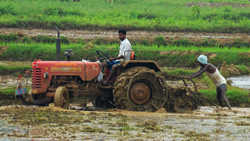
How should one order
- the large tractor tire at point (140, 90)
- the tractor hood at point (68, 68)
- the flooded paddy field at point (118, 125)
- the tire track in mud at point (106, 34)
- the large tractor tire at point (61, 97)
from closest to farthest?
1. the flooded paddy field at point (118, 125)
2. the large tractor tire at point (61, 97)
3. the large tractor tire at point (140, 90)
4. the tractor hood at point (68, 68)
5. the tire track in mud at point (106, 34)

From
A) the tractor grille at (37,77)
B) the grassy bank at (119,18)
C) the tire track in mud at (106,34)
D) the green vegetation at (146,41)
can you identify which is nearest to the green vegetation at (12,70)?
the green vegetation at (146,41)

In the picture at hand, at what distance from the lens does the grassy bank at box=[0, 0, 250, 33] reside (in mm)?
25734

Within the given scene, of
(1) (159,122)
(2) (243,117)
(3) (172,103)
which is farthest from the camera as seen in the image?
(3) (172,103)

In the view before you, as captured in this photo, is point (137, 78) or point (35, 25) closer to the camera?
point (137, 78)

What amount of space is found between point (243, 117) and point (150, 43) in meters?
12.9

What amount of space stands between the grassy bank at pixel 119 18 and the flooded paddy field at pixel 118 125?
1675 centimetres

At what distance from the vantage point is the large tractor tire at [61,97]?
9.11 meters

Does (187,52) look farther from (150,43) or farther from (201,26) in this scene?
(201,26)

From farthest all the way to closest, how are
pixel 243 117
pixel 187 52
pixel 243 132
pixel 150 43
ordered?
pixel 150 43, pixel 187 52, pixel 243 117, pixel 243 132

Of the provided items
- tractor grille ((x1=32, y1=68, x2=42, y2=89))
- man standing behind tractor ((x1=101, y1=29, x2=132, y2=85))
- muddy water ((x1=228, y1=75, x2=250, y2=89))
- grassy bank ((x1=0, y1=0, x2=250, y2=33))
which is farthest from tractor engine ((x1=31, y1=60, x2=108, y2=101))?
grassy bank ((x1=0, y1=0, x2=250, y2=33))

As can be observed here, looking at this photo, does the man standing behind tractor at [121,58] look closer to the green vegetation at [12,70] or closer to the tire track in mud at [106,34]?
the green vegetation at [12,70]

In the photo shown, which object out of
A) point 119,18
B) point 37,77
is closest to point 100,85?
point 37,77

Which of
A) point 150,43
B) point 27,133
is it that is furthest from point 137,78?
point 150,43

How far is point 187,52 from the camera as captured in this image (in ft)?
61.8
